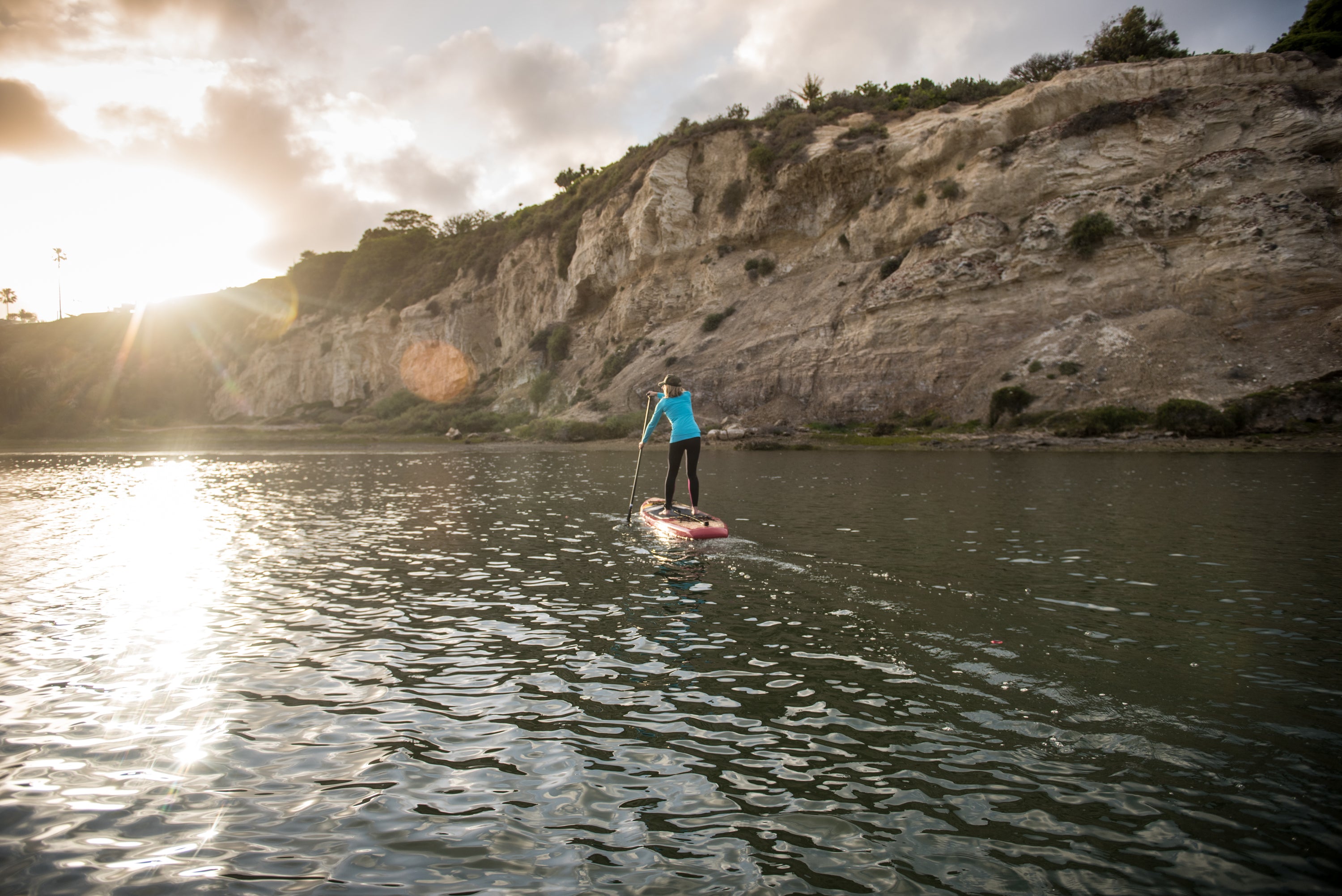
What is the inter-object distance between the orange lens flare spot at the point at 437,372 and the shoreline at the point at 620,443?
12.4m

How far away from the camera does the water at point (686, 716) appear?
418 centimetres

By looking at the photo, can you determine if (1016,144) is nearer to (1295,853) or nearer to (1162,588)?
(1162,588)

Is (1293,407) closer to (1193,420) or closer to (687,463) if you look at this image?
(1193,420)

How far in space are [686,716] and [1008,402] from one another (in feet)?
130

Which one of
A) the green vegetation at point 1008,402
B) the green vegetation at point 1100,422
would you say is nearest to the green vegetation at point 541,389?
the green vegetation at point 1008,402

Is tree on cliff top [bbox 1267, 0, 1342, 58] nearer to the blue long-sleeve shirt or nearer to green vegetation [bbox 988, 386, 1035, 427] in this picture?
green vegetation [bbox 988, 386, 1035, 427]

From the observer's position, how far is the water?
13.7ft

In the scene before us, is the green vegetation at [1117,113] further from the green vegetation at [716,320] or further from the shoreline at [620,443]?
the green vegetation at [716,320]

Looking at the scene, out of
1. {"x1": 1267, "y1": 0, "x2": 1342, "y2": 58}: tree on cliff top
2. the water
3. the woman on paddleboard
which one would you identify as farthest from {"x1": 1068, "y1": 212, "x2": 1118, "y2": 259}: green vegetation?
the woman on paddleboard

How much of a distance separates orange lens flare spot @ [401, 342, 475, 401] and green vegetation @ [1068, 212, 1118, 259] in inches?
2472

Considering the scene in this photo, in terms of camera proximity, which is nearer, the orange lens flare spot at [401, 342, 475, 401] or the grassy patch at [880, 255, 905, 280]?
the grassy patch at [880, 255, 905, 280]

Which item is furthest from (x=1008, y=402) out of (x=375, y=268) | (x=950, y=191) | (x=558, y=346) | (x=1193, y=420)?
(x=375, y=268)

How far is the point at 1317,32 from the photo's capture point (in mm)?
48000

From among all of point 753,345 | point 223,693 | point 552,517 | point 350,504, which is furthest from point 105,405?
point 223,693
